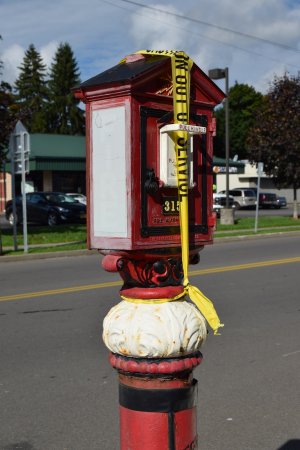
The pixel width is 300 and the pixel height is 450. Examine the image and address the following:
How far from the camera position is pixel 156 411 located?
201 centimetres


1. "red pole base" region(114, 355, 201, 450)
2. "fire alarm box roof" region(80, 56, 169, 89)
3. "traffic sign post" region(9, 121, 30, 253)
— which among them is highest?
"traffic sign post" region(9, 121, 30, 253)

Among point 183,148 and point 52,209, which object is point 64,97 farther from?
point 183,148

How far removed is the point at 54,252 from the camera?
1500cm

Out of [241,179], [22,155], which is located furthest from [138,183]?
[241,179]

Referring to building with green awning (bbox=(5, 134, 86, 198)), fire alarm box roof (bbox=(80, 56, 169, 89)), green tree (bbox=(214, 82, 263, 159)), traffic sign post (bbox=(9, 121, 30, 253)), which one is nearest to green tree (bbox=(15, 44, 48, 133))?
green tree (bbox=(214, 82, 263, 159))

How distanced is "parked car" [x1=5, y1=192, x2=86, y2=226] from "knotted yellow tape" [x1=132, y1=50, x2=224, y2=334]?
24.0 meters

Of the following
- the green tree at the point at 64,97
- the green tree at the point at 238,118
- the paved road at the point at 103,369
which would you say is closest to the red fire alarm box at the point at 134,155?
the paved road at the point at 103,369

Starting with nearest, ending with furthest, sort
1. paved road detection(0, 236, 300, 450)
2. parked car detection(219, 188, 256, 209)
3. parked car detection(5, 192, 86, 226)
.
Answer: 1. paved road detection(0, 236, 300, 450)
2. parked car detection(5, 192, 86, 226)
3. parked car detection(219, 188, 256, 209)

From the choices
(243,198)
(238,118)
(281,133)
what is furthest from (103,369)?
(238,118)

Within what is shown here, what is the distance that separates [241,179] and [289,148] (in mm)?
33960

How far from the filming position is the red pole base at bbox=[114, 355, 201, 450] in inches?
79.4

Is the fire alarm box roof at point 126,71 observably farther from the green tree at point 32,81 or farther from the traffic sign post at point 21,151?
the green tree at point 32,81

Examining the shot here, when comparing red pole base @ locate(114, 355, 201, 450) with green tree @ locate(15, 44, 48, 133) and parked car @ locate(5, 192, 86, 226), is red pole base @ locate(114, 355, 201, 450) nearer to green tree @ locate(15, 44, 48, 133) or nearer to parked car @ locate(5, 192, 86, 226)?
parked car @ locate(5, 192, 86, 226)

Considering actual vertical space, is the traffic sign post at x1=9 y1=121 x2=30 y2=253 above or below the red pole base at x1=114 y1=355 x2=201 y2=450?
above
